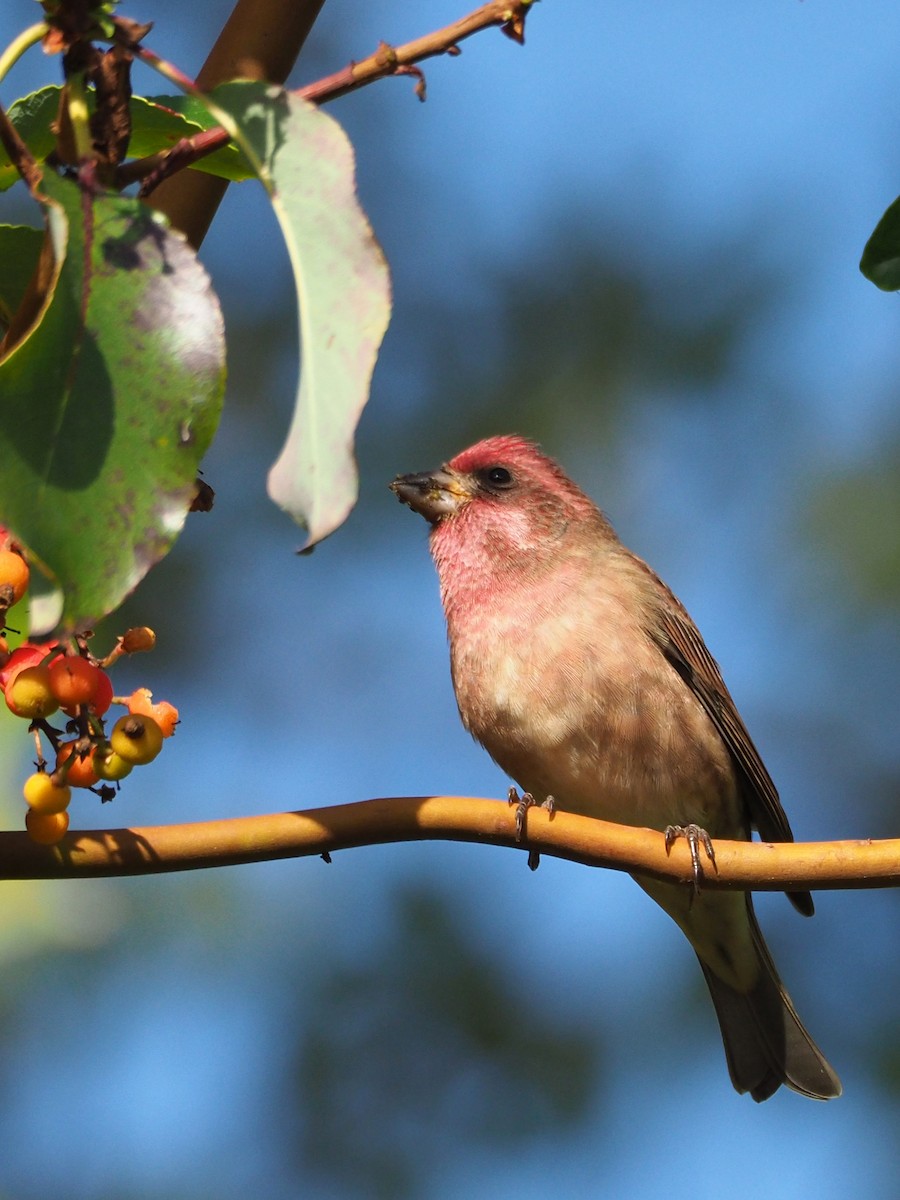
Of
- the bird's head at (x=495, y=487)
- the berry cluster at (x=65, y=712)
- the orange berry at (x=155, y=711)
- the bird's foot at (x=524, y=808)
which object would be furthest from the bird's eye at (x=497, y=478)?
the berry cluster at (x=65, y=712)

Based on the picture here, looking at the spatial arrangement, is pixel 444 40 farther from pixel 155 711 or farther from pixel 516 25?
pixel 155 711

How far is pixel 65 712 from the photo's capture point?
2271 mm

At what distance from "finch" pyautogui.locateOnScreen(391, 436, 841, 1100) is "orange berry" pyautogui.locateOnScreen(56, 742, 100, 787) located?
110 inches

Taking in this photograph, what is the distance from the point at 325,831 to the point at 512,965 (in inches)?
295

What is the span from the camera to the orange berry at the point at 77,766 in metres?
2.24

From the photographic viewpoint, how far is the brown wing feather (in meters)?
5.79

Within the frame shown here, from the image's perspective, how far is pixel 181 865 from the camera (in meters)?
2.32

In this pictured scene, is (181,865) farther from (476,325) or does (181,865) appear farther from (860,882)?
(476,325)

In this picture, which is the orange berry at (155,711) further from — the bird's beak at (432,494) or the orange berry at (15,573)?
the bird's beak at (432,494)

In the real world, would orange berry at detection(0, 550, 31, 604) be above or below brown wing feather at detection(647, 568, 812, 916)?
below

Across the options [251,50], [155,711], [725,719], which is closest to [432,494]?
[725,719]

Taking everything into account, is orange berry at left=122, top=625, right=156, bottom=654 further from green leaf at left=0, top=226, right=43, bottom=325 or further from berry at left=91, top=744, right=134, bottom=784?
green leaf at left=0, top=226, right=43, bottom=325

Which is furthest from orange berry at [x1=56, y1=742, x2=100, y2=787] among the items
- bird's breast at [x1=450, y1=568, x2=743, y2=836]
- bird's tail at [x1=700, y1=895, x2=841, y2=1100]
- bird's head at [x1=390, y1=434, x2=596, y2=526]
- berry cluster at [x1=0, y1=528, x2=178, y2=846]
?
bird's tail at [x1=700, y1=895, x2=841, y2=1100]

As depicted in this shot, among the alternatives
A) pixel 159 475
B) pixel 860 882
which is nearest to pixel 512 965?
pixel 860 882
